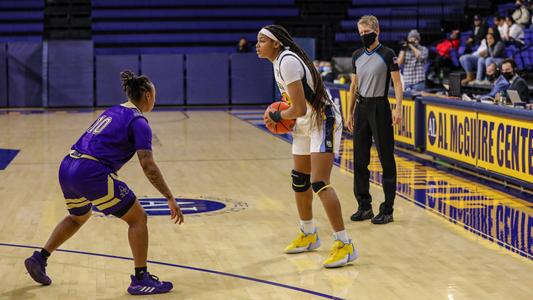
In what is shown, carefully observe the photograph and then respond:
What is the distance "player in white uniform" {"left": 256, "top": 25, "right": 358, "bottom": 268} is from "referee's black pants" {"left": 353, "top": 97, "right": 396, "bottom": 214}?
173 centimetres

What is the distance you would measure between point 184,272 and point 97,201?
106cm

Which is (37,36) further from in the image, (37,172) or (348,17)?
(37,172)

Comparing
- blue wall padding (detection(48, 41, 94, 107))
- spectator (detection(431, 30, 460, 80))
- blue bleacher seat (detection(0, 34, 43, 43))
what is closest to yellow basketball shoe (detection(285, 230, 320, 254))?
spectator (detection(431, 30, 460, 80))

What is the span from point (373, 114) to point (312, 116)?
1.91m

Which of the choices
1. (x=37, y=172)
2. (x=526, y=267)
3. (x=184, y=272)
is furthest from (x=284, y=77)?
(x=37, y=172)

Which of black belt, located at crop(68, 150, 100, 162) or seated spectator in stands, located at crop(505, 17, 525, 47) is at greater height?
seated spectator in stands, located at crop(505, 17, 525, 47)

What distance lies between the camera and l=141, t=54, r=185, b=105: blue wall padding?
25438mm

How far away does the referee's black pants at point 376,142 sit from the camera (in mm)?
8844

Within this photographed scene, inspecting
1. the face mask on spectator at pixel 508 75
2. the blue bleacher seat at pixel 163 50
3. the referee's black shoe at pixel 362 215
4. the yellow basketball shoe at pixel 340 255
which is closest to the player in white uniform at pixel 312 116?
the yellow basketball shoe at pixel 340 255

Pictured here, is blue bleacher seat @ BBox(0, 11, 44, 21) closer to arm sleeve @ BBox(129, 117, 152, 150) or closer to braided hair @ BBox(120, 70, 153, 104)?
braided hair @ BBox(120, 70, 153, 104)

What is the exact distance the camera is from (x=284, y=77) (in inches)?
270

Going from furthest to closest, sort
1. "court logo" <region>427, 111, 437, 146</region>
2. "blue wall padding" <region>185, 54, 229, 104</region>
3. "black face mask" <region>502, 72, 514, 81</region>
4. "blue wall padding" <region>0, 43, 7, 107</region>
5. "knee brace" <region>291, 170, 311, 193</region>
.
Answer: "blue wall padding" <region>185, 54, 229, 104</region> → "blue wall padding" <region>0, 43, 7, 107</region> → "court logo" <region>427, 111, 437, 146</region> → "black face mask" <region>502, 72, 514, 81</region> → "knee brace" <region>291, 170, 311, 193</region>

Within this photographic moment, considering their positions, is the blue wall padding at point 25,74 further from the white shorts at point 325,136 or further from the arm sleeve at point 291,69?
the arm sleeve at point 291,69

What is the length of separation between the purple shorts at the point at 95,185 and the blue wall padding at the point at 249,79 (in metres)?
19.9
